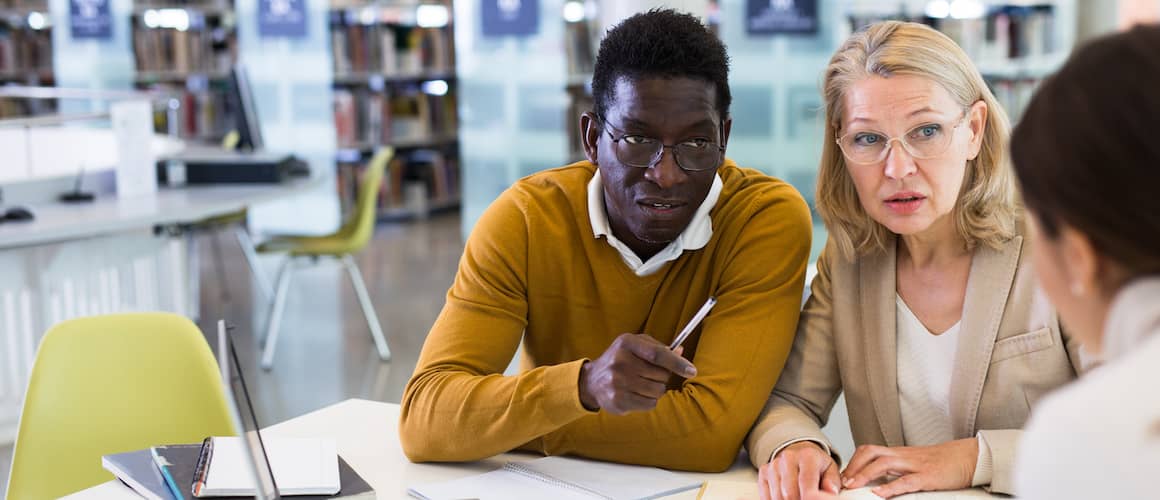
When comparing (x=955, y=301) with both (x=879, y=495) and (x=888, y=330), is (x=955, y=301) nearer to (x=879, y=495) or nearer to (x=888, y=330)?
(x=888, y=330)

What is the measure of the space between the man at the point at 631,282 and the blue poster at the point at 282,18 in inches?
233

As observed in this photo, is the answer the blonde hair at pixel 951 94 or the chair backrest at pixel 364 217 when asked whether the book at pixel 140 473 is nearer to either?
the blonde hair at pixel 951 94

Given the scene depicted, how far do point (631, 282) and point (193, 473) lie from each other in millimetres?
671

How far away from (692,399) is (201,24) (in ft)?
24.6

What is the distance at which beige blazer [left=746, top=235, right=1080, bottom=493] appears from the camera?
1611mm

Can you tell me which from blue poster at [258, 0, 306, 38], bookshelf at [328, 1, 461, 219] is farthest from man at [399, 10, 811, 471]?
bookshelf at [328, 1, 461, 219]

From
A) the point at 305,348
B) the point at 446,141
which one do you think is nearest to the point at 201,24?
the point at 446,141

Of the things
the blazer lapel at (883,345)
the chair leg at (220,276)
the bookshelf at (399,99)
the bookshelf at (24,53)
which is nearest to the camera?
the blazer lapel at (883,345)

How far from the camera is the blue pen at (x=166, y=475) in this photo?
1.48m

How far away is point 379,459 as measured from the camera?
5.56ft

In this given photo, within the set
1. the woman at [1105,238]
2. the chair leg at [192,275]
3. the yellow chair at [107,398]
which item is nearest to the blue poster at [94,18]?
the chair leg at [192,275]

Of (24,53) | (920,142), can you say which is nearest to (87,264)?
(920,142)

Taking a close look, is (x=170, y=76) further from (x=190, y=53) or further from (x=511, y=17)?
(x=511, y=17)

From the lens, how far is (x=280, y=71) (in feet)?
24.7
